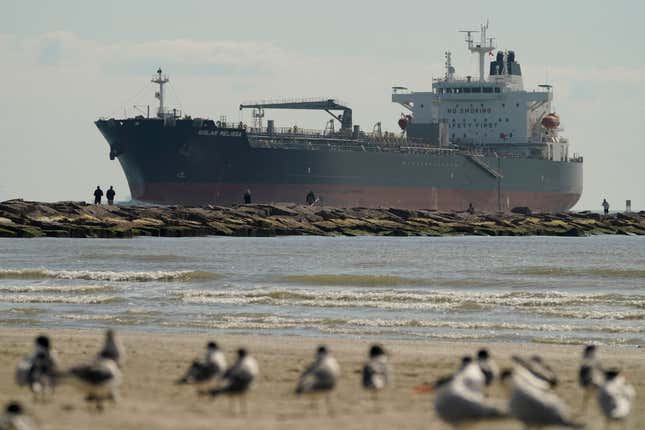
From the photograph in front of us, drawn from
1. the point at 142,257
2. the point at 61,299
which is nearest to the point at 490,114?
the point at 142,257

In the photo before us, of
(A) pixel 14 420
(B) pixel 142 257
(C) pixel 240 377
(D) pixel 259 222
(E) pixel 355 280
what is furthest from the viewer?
(D) pixel 259 222

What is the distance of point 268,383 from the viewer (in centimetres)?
1396

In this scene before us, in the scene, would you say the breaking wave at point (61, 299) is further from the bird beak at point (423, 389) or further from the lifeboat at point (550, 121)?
the lifeboat at point (550, 121)

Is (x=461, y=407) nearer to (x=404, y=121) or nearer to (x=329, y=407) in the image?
(x=329, y=407)

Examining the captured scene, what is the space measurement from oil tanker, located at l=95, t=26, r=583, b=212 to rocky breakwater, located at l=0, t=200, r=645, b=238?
1026 centimetres

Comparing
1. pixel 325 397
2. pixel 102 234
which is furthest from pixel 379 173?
pixel 325 397

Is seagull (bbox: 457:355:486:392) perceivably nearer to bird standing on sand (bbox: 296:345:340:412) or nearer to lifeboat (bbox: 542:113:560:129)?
bird standing on sand (bbox: 296:345:340:412)

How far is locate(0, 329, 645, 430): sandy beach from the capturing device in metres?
11.1

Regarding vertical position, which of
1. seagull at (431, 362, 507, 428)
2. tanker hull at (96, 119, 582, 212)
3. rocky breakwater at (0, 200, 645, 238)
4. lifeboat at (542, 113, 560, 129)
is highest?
lifeboat at (542, 113, 560, 129)

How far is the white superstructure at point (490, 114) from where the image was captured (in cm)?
10144

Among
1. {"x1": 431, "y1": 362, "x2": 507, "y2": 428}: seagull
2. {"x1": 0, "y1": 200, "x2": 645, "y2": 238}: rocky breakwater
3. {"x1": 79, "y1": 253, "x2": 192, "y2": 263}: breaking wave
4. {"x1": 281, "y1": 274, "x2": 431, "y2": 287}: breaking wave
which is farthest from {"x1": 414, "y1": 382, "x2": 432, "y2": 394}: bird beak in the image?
{"x1": 0, "y1": 200, "x2": 645, "y2": 238}: rocky breakwater

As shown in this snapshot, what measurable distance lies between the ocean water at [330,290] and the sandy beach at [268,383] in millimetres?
1838

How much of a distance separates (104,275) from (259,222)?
31.8 meters

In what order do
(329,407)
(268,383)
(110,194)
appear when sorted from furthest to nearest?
(110,194), (268,383), (329,407)
